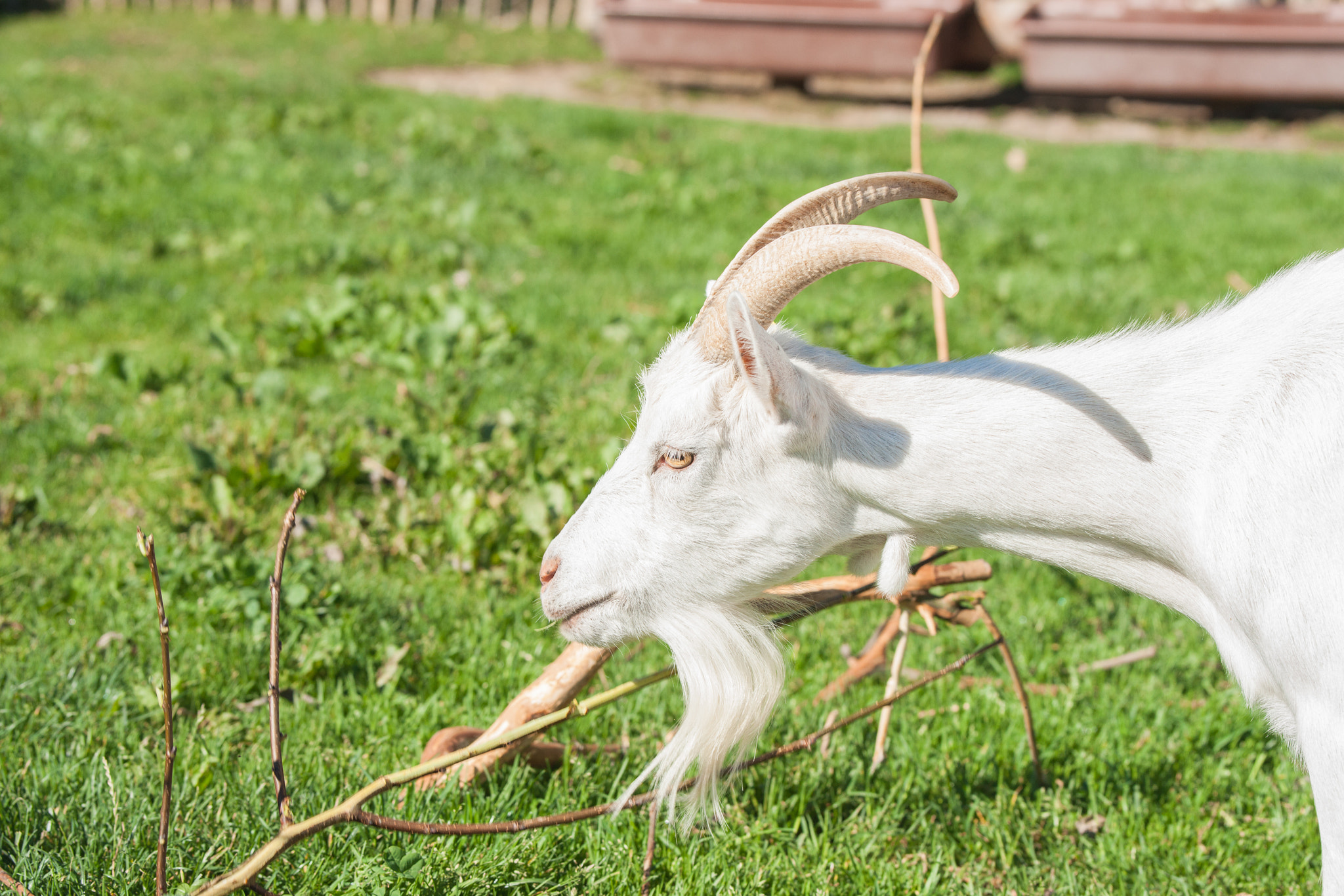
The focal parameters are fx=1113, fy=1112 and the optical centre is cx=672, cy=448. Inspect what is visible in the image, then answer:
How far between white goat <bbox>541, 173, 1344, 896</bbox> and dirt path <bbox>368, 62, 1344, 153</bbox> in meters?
9.18

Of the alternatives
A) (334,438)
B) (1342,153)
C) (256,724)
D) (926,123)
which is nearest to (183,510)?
(334,438)

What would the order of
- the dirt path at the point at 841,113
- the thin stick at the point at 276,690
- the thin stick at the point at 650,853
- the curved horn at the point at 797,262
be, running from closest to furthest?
the thin stick at the point at 276,690 → the curved horn at the point at 797,262 → the thin stick at the point at 650,853 → the dirt path at the point at 841,113

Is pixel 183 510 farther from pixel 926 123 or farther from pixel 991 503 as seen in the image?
pixel 926 123

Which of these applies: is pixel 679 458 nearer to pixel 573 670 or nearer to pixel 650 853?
pixel 573 670

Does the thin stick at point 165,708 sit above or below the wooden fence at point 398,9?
below

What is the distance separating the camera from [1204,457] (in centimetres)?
181

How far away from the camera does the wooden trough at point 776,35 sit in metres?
11.7

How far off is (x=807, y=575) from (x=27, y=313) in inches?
143

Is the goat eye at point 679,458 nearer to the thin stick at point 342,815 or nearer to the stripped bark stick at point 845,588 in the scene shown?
the stripped bark stick at point 845,588

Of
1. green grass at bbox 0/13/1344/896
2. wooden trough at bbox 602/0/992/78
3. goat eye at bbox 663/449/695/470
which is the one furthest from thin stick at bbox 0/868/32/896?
wooden trough at bbox 602/0/992/78

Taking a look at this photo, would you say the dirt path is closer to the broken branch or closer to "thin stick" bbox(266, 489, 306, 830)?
the broken branch

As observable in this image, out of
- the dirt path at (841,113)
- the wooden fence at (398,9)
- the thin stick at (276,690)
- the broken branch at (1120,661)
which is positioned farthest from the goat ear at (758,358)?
the wooden fence at (398,9)

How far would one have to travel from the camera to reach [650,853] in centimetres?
201

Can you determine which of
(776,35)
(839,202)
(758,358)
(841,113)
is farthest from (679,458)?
(776,35)
